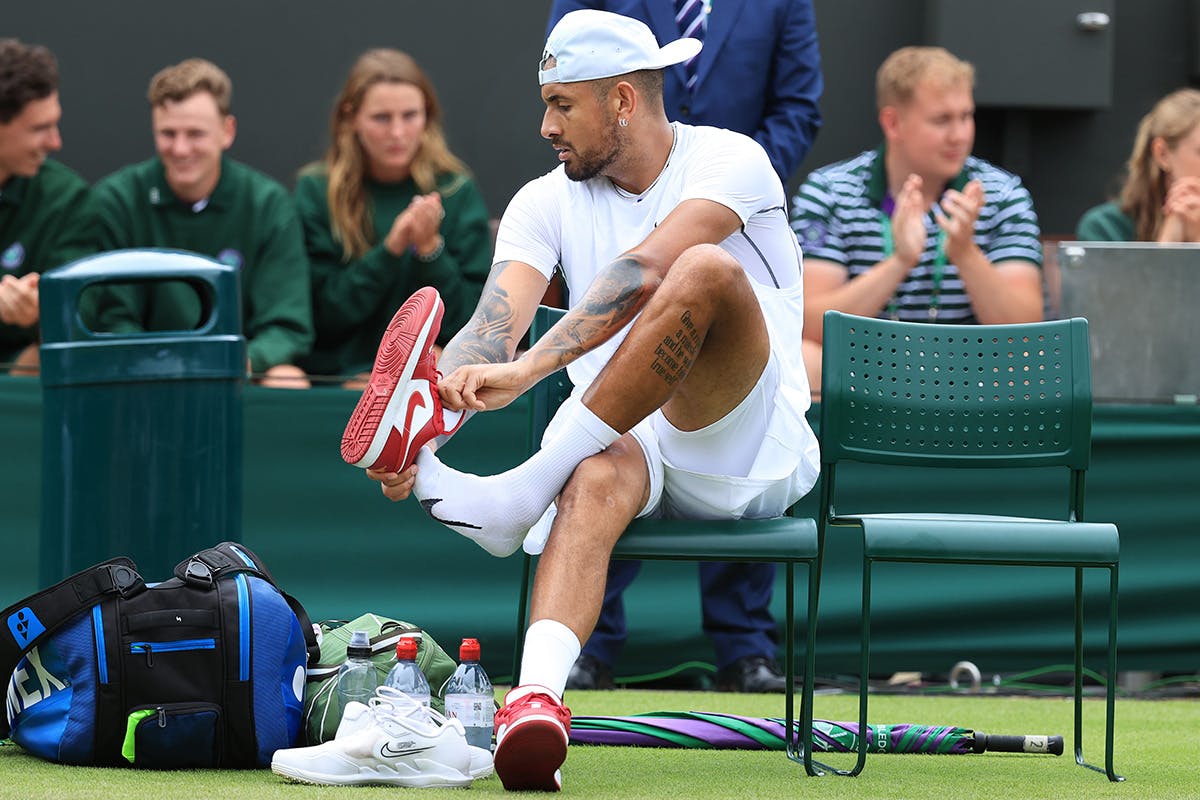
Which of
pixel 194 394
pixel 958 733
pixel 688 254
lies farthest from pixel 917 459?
pixel 194 394

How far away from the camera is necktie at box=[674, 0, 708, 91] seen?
4957 millimetres

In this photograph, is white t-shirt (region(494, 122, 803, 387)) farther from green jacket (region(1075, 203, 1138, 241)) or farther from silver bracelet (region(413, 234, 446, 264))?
green jacket (region(1075, 203, 1138, 241))

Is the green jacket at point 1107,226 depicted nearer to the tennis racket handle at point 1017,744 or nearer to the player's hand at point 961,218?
the player's hand at point 961,218

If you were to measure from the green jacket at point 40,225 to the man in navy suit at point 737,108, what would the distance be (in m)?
1.79

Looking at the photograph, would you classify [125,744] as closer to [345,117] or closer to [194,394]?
[194,394]

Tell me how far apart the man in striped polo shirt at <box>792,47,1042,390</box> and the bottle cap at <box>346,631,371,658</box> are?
7.68 ft

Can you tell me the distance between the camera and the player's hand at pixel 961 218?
530cm

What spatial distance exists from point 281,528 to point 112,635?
6.23 feet

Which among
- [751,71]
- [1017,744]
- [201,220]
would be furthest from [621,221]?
[201,220]

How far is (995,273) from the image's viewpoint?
5430 millimetres

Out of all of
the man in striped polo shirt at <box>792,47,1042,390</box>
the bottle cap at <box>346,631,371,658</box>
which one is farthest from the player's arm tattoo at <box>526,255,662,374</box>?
the man in striped polo shirt at <box>792,47,1042,390</box>

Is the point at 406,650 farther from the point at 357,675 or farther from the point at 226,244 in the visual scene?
the point at 226,244

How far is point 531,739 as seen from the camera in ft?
9.34

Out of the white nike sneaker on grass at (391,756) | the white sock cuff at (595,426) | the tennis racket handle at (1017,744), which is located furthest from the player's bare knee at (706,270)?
the tennis racket handle at (1017,744)
